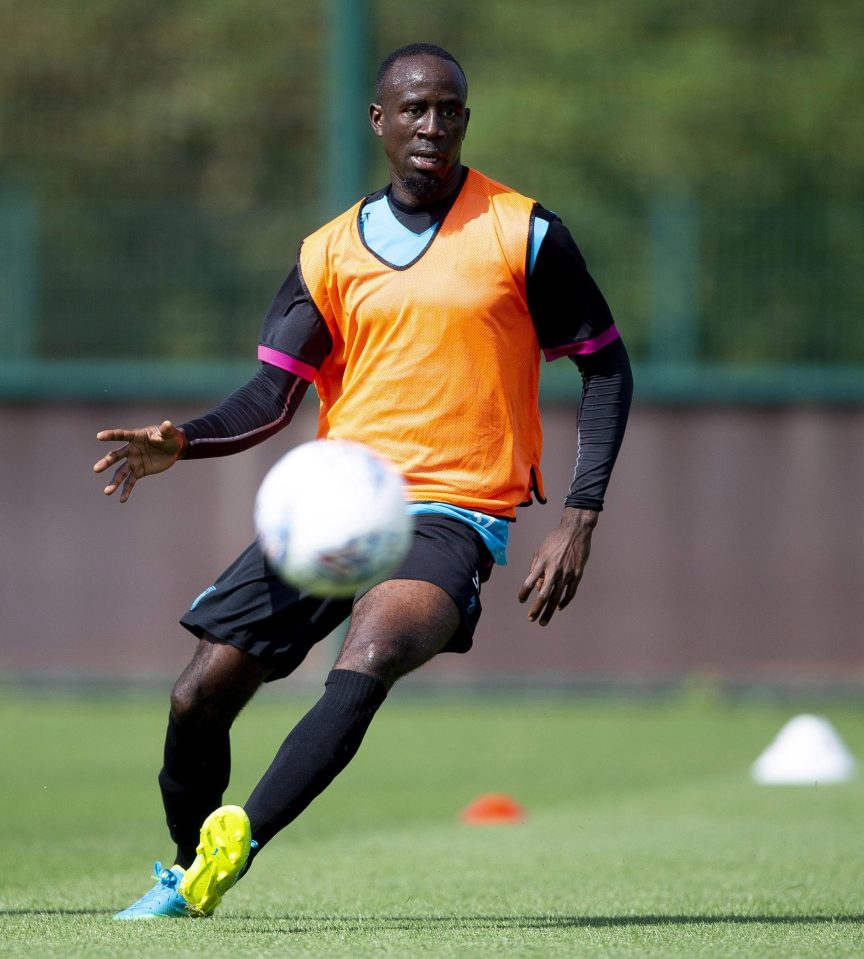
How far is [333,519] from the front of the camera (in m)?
5.06

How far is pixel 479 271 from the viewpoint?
18.1ft

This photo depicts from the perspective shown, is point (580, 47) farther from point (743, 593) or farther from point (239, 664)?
point (239, 664)

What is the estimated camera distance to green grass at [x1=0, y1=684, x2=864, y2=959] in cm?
504

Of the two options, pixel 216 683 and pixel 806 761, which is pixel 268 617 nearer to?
pixel 216 683

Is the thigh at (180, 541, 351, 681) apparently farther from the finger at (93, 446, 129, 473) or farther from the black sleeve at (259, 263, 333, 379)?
the black sleeve at (259, 263, 333, 379)

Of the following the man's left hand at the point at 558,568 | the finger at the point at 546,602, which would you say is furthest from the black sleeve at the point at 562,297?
the finger at the point at 546,602

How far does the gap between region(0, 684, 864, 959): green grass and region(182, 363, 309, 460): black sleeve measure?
1449 millimetres

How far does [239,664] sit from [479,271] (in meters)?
1.41

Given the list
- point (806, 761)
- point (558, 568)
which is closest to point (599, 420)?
point (558, 568)

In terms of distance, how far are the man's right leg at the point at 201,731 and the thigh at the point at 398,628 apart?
46cm

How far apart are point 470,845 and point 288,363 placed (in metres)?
2.90

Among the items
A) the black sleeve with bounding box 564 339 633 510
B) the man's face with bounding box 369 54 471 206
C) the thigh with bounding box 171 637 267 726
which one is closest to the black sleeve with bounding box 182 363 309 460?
the thigh with bounding box 171 637 267 726

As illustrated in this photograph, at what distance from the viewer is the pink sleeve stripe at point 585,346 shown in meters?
5.59

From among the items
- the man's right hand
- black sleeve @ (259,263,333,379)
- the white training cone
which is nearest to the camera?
the man's right hand
